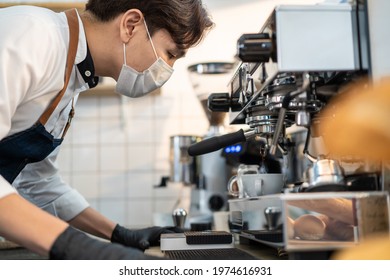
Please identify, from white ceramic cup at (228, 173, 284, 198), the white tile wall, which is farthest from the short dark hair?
the white tile wall

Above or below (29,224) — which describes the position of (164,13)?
above

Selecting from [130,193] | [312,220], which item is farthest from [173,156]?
[312,220]

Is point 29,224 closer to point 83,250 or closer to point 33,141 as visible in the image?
point 83,250

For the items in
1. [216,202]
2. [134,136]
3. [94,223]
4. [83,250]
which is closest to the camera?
[83,250]

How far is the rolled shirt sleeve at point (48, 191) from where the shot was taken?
896 mm

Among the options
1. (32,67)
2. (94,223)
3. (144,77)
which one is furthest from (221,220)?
(32,67)

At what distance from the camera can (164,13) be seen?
70 cm

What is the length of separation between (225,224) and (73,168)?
2.26ft

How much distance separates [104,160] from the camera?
61.4 inches

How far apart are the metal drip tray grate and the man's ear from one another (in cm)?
31

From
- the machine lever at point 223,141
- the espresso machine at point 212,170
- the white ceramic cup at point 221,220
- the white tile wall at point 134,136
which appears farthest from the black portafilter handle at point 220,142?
the white tile wall at point 134,136

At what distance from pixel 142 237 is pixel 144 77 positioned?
9.8 inches

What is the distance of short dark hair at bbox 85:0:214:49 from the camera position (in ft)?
2.28
